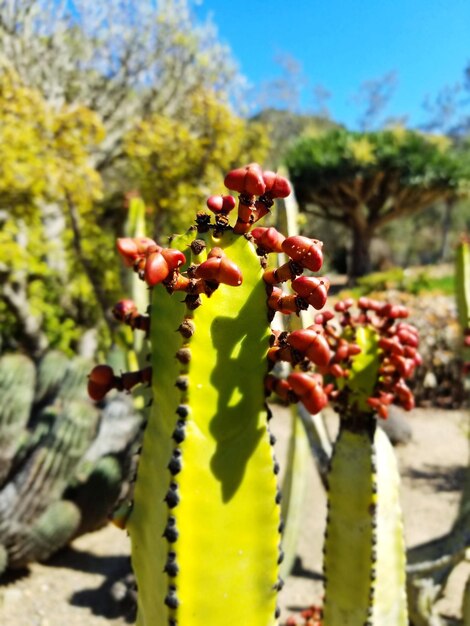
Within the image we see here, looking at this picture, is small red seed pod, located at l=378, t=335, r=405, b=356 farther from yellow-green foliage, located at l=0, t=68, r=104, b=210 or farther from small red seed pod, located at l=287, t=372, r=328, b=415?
yellow-green foliage, located at l=0, t=68, r=104, b=210

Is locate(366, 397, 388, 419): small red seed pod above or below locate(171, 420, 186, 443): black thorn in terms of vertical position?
above

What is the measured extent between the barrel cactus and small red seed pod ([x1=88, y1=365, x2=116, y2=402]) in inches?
103

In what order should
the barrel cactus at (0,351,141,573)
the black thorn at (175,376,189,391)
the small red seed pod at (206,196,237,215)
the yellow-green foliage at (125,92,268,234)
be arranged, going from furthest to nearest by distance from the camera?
the yellow-green foliage at (125,92,268,234) → the barrel cactus at (0,351,141,573) → the small red seed pod at (206,196,237,215) → the black thorn at (175,376,189,391)

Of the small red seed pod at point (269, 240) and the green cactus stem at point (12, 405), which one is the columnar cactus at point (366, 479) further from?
the green cactus stem at point (12, 405)

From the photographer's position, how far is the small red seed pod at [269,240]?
105 centimetres

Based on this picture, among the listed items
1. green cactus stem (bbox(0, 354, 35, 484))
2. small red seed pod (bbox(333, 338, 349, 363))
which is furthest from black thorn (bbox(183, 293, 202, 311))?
green cactus stem (bbox(0, 354, 35, 484))

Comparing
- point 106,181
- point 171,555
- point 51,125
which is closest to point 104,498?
point 171,555

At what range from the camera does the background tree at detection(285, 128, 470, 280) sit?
18.5 meters

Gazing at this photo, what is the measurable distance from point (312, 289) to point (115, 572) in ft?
11.3

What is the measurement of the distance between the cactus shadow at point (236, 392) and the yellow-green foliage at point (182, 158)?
24.4ft

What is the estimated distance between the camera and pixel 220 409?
994 millimetres

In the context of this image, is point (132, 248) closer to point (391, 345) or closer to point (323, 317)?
point (323, 317)

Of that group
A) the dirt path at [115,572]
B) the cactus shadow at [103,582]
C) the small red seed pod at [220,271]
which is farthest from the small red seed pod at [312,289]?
the dirt path at [115,572]

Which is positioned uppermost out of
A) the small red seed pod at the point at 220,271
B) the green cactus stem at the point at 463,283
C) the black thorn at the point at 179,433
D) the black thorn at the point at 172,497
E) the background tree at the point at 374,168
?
the background tree at the point at 374,168
